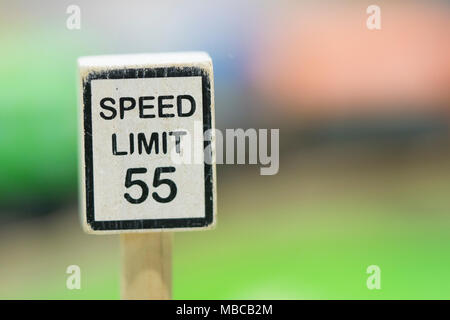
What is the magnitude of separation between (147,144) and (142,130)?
0.02 m

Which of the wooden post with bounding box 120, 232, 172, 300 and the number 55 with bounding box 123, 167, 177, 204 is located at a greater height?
the number 55 with bounding box 123, 167, 177, 204

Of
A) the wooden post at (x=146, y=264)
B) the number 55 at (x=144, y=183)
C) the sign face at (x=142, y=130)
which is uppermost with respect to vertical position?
the sign face at (x=142, y=130)

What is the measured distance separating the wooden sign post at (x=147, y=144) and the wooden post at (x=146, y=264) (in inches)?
0.9

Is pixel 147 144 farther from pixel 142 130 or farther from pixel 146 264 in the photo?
pixel 146 264

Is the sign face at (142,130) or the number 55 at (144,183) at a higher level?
the sign face at (142,130)

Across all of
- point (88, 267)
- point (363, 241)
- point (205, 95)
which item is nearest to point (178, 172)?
point (205, 95)

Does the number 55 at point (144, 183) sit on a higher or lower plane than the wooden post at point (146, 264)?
higher

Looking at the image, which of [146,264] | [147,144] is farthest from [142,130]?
[146,264]

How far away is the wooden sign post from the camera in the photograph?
3.18 ft

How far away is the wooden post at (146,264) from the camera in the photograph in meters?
1.00

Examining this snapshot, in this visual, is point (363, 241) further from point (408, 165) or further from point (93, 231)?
point (93, 231)

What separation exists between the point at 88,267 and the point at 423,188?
5.08 feet

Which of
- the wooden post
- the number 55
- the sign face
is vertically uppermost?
the sign face

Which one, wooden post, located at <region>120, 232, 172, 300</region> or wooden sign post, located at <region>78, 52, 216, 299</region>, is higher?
wooden sign post, located at <region>78, 52, 216, 299</region>
